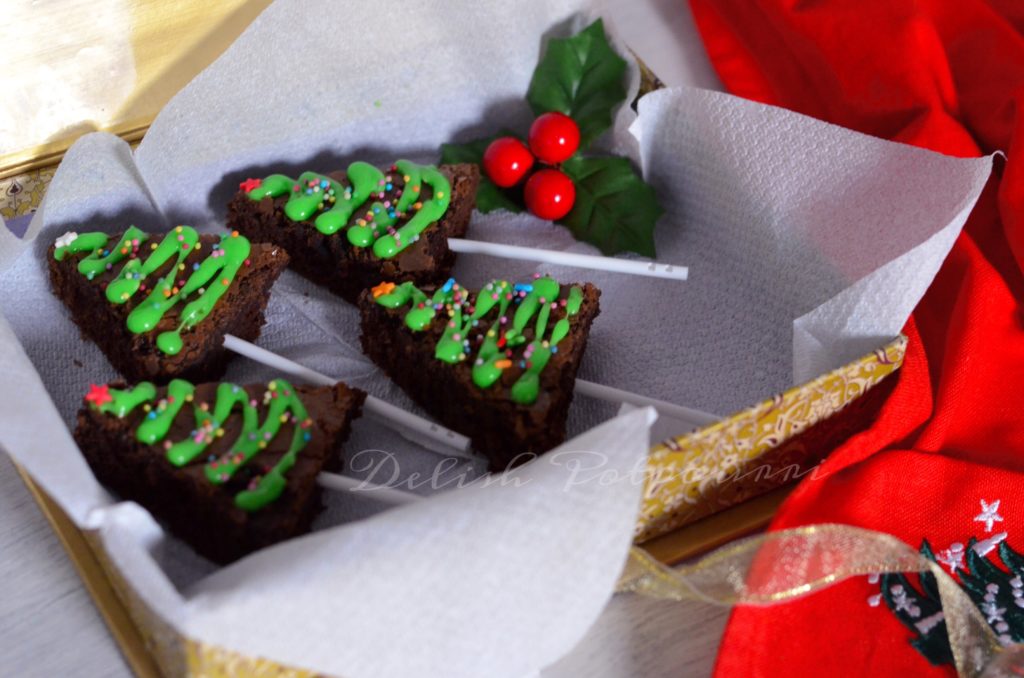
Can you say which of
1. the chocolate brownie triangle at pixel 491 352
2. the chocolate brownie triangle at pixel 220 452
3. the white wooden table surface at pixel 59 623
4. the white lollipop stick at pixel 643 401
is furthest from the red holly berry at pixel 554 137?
the white wooden table surface at pixel 59 623

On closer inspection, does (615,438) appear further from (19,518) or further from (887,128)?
(887,128)

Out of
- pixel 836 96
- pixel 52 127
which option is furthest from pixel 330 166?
pixel 836 96

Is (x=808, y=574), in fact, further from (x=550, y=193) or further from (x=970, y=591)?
(x=550, y=193)

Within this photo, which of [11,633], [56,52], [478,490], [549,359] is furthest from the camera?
[56,52]

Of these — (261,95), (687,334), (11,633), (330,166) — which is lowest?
(11,633)

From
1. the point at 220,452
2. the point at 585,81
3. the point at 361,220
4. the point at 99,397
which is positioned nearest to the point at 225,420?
the point at 220,452

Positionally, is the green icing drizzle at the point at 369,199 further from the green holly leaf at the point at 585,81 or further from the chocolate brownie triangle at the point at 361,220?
the green holly leaf at the point at 585,81

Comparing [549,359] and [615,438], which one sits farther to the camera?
[549,359]
